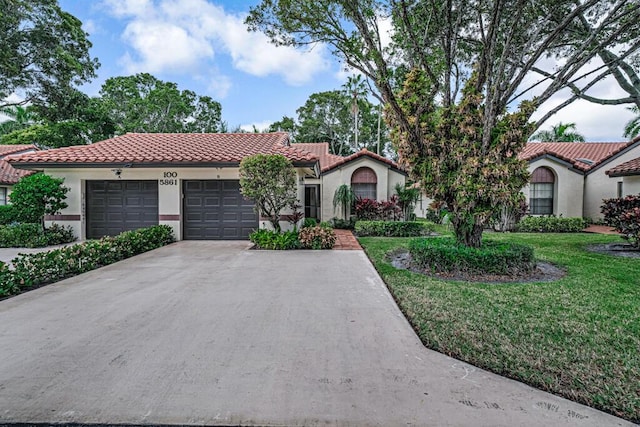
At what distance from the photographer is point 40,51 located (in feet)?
49.3

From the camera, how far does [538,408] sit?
8.65 ft

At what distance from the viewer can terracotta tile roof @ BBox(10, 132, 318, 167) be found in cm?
1099

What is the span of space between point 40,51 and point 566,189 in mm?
25463

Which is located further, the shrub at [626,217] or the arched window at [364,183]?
the arched window at [364,183]

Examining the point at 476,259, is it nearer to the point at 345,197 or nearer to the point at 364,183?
the point at 345,197

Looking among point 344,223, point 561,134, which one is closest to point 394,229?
point 344,223

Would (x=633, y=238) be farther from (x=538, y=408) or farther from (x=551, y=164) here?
(x=538, y=408)

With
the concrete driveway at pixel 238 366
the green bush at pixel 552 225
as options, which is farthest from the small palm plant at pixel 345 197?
the concrete driveway at pixel 238 366

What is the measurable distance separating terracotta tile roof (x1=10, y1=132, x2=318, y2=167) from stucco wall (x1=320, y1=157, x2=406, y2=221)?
3334 millimetres

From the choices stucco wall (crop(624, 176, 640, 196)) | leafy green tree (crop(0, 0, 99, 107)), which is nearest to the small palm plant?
stucco wall (crop(624, 176, 640, 196))

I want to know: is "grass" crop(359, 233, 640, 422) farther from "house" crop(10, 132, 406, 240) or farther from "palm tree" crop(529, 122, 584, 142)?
"palm tree" crop(529, 122, 584, 142)

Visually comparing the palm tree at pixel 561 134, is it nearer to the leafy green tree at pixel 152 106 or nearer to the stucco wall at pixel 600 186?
the stucco wall at pixel 600 186

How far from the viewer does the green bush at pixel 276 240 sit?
33.4 ft

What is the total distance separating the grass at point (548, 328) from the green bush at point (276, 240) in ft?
11.7
